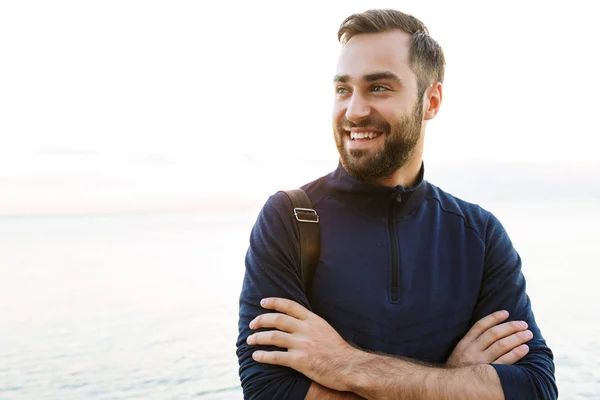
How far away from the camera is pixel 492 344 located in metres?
2.62

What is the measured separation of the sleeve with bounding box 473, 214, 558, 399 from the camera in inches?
98.1

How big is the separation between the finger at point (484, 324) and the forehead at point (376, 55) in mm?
1130

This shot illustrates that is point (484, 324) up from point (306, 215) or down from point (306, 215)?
down

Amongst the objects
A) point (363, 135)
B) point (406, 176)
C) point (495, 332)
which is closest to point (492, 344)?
point (495, 332)

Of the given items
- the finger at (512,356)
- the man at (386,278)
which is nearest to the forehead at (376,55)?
the man at (386,278)

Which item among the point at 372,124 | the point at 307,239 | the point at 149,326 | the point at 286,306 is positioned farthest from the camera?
the point at 149,326

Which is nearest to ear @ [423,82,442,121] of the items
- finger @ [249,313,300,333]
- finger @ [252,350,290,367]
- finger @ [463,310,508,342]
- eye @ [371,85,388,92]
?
eye @ [371,85,388,92]

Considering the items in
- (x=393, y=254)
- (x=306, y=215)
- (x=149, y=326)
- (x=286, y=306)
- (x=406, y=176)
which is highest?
(x=406, y=176)

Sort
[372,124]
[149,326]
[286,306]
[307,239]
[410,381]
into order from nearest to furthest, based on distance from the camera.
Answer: [410,381] → [286,306] → [307,239] → [372,124] → [149,326]

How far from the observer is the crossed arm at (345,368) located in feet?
7.68

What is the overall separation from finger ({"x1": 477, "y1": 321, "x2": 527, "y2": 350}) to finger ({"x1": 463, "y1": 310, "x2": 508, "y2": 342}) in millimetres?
19

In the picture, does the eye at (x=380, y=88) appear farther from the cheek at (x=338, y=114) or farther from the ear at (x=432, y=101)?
the ear at (x=432, y=101)

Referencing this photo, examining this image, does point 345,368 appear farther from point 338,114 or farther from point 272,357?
point 338,114

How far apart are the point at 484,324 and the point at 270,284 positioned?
964 mm
